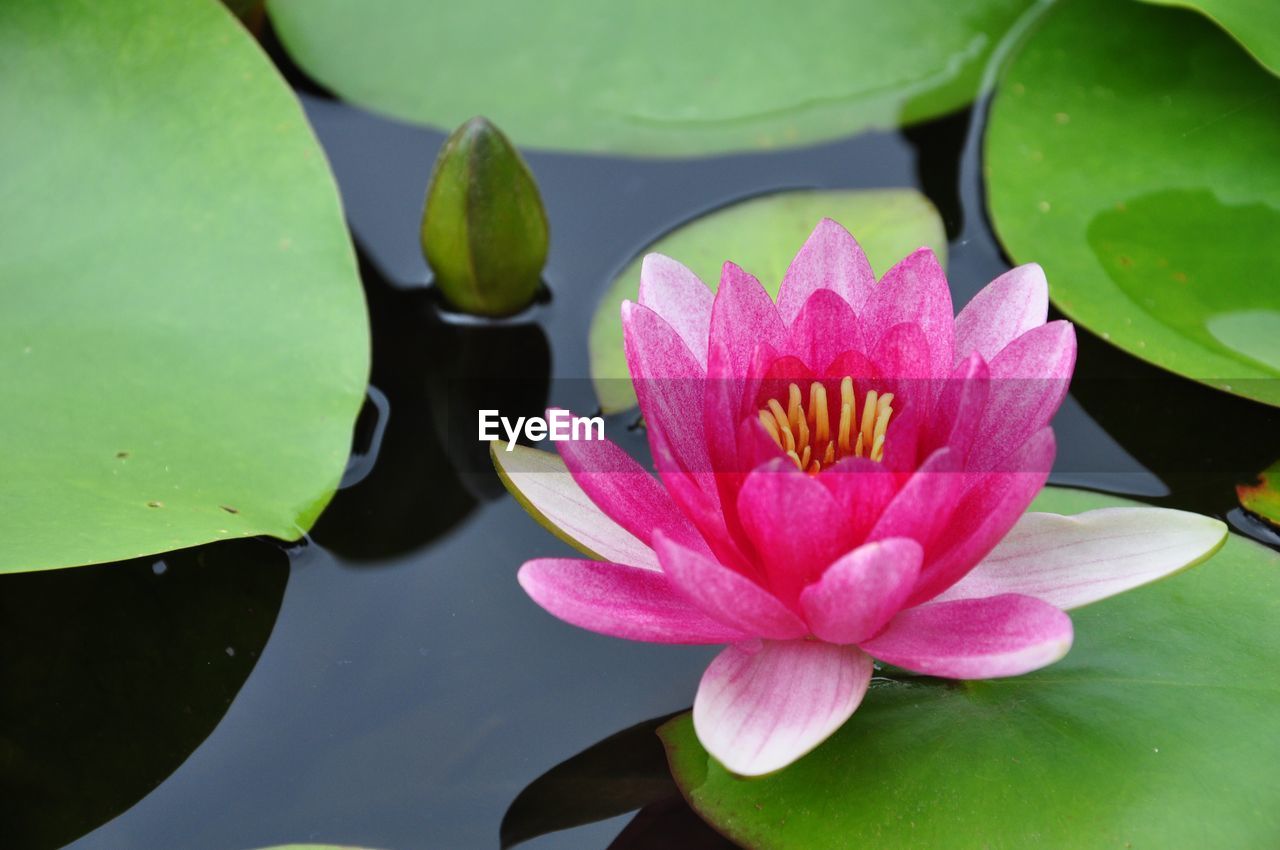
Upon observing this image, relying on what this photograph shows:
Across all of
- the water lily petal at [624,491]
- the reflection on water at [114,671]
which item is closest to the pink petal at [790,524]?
the water lily petal at [624,491]

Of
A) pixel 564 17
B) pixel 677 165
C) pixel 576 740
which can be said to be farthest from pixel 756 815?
A: pixel 564 17

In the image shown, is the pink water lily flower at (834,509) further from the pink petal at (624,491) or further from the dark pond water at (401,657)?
the dark pond water at (401,657)

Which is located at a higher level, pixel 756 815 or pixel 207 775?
pixel 756 815

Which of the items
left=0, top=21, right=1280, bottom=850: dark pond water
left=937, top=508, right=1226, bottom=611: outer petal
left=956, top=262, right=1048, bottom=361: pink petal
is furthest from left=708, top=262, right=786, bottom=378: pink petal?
left=0, top=21, right=1280, bottom=850: dark pond water

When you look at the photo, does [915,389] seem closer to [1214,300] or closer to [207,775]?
[1214,300]

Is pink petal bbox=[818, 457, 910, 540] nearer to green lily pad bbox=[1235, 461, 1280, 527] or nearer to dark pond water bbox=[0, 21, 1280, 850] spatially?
dark pond water bbox=[0, 21, 1280, 850]

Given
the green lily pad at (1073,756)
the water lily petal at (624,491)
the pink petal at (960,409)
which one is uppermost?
the pink petal at (960,409)
